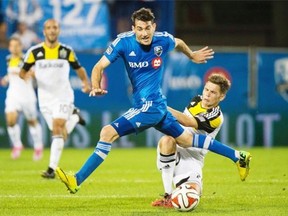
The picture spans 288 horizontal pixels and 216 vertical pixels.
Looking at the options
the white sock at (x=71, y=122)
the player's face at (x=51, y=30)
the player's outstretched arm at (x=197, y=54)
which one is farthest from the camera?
the white sock at (x=71, y=122)

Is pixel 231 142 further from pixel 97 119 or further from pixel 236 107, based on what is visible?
pixel 97 119

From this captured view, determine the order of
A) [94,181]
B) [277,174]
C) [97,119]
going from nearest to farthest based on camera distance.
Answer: [94,181]
[277,174]
[97,119]

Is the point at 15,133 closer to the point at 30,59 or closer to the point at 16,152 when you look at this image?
the point at 16,152

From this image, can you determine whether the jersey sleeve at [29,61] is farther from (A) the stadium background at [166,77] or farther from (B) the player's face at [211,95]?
(A) the stadium background at [166,77]

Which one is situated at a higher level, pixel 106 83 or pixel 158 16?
pixel 158 16

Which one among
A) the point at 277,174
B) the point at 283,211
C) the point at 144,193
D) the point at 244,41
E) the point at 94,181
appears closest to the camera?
the point at 283,211

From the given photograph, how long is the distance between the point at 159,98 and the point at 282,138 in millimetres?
11077

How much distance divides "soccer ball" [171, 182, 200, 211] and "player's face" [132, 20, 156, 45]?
5.13 feet

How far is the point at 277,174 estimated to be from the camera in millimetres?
13266

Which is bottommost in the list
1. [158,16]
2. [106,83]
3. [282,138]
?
[282,138]

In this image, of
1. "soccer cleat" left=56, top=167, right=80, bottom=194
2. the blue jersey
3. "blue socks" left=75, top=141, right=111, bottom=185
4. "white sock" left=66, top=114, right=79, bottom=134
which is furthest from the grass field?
the blue jersey

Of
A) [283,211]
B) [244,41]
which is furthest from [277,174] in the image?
[244,41]

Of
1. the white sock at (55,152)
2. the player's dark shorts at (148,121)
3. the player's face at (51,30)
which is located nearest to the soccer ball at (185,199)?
the player's dark shorts at (148,121)

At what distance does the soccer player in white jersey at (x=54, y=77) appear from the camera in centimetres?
1290
